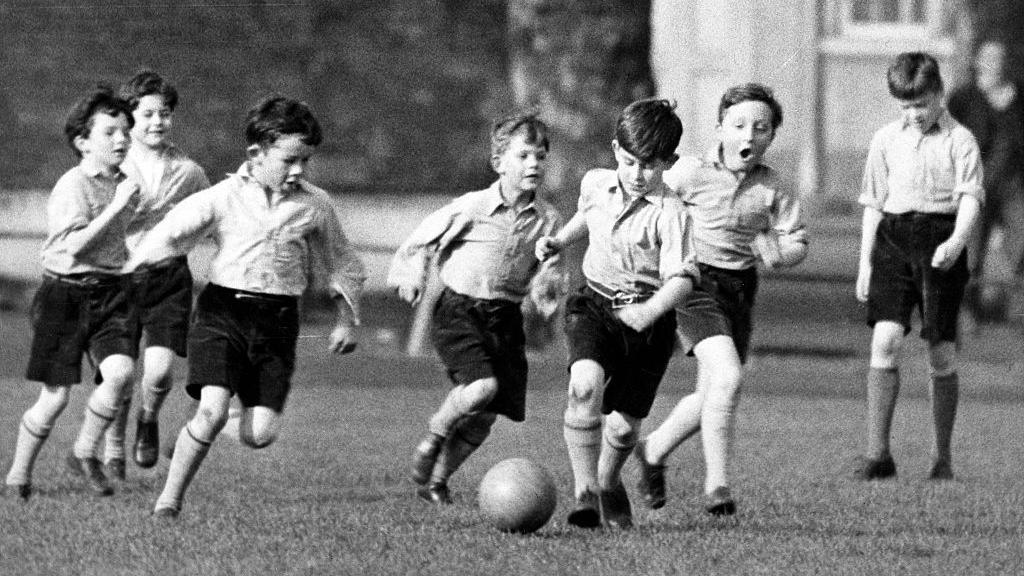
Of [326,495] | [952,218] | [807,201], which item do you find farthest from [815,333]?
[326,495]

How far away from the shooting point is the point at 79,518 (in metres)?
9.48

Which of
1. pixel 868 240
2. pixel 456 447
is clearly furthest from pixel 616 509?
pixel 868 240

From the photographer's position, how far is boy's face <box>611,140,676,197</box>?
9031 millimetres

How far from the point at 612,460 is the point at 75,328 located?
8.23 feet

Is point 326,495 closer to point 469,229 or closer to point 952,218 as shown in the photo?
point 469,229

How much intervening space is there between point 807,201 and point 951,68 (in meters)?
2.07

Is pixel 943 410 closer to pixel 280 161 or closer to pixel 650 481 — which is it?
pixel 650 481

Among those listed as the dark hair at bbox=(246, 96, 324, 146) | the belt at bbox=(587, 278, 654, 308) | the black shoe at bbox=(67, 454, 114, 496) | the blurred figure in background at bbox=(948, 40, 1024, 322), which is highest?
the dark hair at bbox=(246, 96, 324, 146)

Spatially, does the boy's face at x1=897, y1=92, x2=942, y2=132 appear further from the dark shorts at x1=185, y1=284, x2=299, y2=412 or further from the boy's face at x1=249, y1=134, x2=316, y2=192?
the dark shorts at x1=185, y1=284, x2=299, y2=412

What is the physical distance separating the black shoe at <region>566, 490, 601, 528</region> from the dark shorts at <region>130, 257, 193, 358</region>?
97.8 inches

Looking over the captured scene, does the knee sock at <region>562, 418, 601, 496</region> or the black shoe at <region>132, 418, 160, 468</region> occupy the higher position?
the knee sock at <region>562, 418, 601, 496</region>

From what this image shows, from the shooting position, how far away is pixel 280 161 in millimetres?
9344

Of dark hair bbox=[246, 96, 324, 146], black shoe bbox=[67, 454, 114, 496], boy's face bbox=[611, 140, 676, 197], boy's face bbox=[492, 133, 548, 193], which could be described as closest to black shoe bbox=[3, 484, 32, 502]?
black shoe bbox=[67, 454, 114, 496]

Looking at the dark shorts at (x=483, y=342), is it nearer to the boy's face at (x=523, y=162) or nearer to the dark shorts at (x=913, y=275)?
the boy's face at (x=523, y=162)
